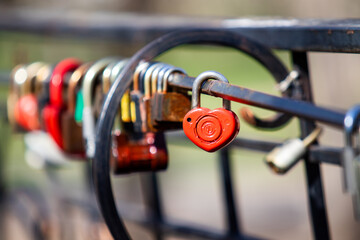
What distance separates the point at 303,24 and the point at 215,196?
13.2 ft

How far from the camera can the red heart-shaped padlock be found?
73cm

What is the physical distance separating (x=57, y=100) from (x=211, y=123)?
56 centimetres

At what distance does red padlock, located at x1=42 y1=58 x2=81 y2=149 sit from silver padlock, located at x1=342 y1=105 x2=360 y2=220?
2.13ft

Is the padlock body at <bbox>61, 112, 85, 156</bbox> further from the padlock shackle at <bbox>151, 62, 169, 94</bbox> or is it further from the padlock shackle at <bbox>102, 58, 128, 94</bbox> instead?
the padlock shackle at <bbox>151, 62, 169, 94</bbox>

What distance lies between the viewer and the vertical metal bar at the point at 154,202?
166cm

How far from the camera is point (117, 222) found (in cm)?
85

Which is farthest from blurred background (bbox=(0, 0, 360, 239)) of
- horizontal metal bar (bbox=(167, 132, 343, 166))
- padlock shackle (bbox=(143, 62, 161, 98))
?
padlock shackle (bbox=(143, 62, 161, 98))

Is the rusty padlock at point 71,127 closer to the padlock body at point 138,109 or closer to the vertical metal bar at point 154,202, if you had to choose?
the padlock body at point 138,109

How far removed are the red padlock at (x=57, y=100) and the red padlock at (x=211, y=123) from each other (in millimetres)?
505

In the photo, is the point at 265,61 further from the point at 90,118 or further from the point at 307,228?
the point at 307,228

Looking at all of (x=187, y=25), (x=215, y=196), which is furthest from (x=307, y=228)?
(x=187, y=25)

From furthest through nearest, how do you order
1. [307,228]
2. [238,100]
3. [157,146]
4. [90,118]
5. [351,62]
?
[307,228], [351,62], [90,118], [157,146], [238,100]

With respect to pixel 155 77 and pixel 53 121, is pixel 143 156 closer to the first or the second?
pixel 155 77

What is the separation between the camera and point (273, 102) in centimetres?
74
